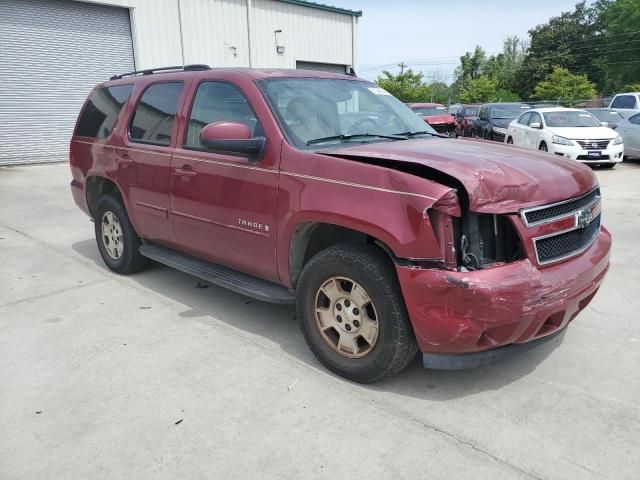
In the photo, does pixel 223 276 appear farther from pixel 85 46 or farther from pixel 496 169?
pixel 85 46

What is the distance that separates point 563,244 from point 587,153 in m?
11.0

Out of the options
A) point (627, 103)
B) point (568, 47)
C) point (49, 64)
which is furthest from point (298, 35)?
point (568, 47)

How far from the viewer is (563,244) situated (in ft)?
10.0

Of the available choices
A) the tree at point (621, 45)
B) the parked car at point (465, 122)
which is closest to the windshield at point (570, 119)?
the parked car at point (465, 122)

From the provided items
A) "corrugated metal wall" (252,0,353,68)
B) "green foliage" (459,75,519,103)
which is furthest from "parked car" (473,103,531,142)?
"green foliage" (459,75,519,103)

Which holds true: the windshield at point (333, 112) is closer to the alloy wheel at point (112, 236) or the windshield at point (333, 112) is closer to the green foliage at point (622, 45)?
the alloy wheel at point (112, 236)

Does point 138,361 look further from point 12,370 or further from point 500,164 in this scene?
point 500,164

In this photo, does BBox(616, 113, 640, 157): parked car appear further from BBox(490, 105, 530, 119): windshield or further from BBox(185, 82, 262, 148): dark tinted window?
BBox(185, 82, 262, 148): dark tinted window

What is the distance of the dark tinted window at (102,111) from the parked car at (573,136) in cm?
1032

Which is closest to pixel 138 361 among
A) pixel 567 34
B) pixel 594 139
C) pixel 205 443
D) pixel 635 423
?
pixel 205 443

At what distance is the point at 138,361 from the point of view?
3.61 meters

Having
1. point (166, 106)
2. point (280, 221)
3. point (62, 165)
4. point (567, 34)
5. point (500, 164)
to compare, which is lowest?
point (62, 165)

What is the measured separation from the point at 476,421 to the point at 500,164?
143 cm

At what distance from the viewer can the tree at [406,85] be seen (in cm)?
4069
